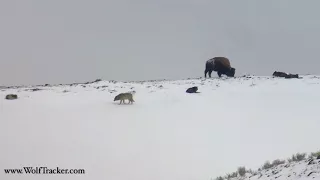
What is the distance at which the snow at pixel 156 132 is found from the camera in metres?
9.96

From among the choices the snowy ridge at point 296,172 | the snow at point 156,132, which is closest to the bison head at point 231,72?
the snow at point 156,132

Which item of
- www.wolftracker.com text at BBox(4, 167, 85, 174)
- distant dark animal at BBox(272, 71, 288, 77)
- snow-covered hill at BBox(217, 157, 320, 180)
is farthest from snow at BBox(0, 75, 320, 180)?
distant dark animal at BBox(272, 71, 288, 77)

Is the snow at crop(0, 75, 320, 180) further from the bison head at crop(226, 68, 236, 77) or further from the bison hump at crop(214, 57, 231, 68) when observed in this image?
the bison hump at crop(214, 57, 231, 68)

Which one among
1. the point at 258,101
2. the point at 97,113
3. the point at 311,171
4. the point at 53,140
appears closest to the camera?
the point at 311,171

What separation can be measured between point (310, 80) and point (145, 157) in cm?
2004

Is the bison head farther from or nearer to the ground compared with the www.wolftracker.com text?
farther from the ground

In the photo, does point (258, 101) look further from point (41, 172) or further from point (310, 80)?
point (41, 172)

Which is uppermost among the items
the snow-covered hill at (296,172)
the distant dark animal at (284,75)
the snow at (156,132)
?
the distant dark animal at (284,75)

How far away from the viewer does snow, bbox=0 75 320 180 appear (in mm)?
9961

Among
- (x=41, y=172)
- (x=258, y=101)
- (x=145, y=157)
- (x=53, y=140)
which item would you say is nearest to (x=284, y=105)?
(x=258, y=101)

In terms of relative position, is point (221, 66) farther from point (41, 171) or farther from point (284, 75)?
point (41, 171)

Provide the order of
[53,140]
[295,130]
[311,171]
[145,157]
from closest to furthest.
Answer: [311,171] < [145,157] < [53,140] < [295,130]

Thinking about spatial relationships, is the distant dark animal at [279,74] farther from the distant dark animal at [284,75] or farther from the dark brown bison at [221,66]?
the dark brown bison at [221,66]

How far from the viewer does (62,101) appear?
1934 cm
